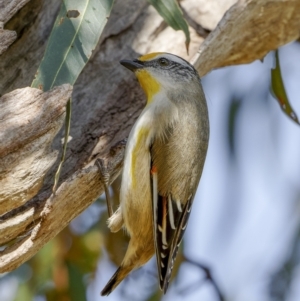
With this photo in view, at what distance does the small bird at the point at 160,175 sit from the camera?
107 inches

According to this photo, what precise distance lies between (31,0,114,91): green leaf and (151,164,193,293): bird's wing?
0.56 metres

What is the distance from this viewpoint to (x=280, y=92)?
11.8 ft

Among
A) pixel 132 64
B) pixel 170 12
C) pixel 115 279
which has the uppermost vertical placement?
pixel 170 12

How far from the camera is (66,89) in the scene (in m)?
2.28

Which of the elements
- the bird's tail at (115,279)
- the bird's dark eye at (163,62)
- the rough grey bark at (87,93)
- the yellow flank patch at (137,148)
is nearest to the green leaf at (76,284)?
the bird's tail at (115,279)

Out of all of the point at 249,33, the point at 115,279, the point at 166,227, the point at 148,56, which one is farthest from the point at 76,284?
the point at 249,33

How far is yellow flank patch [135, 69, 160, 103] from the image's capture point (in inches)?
118

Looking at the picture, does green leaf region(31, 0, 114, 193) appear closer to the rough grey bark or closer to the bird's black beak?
the rough grey bark

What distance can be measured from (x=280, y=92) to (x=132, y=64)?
0.97 m

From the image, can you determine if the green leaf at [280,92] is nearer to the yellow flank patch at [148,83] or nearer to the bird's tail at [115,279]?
the yellow flank patch at [148,83]

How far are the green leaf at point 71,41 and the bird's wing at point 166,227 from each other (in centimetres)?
56

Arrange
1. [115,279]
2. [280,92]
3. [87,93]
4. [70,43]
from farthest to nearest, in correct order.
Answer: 1. [280,92]
2. [87,93]
3. [115,279]
4. [70,43]

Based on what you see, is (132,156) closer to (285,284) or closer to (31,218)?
(31,218)

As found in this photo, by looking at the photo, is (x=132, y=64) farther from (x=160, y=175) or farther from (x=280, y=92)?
(x=280, y=92)
